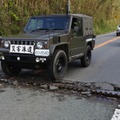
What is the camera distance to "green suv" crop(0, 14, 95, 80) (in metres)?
5.95

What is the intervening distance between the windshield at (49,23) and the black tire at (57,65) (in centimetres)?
94

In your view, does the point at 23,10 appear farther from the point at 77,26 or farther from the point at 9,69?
the point at 9,69

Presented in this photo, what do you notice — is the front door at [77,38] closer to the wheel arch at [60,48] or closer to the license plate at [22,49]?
the wheel arch at [60,48]

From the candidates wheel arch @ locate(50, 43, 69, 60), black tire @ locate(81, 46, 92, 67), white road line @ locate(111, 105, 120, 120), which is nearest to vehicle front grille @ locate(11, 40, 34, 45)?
wheel arch @ locate(50, 43, 69, 60)

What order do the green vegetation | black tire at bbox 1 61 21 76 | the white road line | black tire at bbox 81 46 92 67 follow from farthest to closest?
the green vegetation, black tire at bbox 81 46 92 67, black tire at bbox 1 61 21 76, the white road line

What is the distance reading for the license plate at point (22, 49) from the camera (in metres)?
5.97

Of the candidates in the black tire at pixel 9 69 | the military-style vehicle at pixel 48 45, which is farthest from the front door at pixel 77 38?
the black tire at pixel 9 69

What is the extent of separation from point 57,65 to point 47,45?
81cm

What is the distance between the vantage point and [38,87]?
5879 millimetres

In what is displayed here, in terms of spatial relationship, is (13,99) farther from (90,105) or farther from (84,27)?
(84,27)

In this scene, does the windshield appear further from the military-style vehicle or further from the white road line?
the white road line

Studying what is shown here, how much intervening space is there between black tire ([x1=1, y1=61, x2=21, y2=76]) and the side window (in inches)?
77.7

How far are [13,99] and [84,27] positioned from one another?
4.01 meters

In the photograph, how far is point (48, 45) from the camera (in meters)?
5.88
